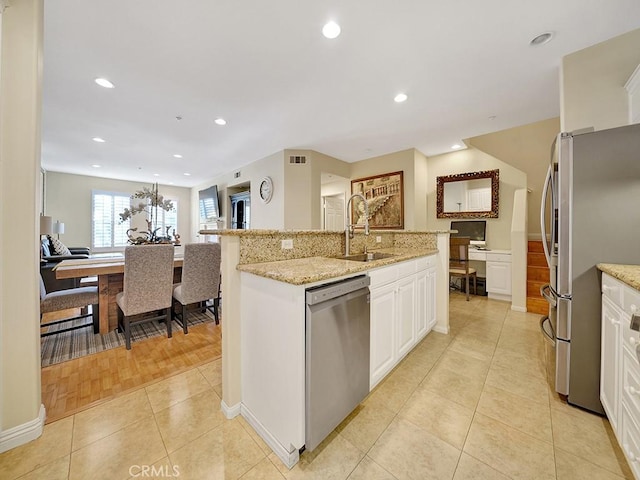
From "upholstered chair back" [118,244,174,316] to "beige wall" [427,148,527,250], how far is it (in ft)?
15.2

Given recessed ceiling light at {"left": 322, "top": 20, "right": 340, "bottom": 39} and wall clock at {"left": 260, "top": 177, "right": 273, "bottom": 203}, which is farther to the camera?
wall clock at {"left": 260, "top": 177, "right": 273, "bottom": 203}

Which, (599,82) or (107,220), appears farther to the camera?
(107,220)

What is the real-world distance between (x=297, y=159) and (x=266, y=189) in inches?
35.4

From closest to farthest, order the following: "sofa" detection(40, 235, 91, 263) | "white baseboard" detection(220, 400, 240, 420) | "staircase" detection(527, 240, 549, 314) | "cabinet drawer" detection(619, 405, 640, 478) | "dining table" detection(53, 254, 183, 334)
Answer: "cabinet drawer" detection(619, 405, 640, 478) → "white baseboard" detection(220, 400, 240, 420) → "dining table" detection(53, 254, 183, 334) → "staircase" detection(527, 240, 549, 314) → "sofa" detection(40, 235, 91, 263)

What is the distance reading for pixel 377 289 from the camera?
5.41 ft

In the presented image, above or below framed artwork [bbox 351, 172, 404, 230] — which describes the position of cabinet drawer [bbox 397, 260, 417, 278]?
below

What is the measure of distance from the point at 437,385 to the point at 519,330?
1676mm

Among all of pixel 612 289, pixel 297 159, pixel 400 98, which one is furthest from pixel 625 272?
pixel 297 159

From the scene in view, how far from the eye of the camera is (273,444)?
1.28 metres

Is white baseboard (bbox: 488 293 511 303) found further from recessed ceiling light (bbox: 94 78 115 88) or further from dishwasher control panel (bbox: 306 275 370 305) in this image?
recessed ceiling light (bbox: 94 78 115 88)

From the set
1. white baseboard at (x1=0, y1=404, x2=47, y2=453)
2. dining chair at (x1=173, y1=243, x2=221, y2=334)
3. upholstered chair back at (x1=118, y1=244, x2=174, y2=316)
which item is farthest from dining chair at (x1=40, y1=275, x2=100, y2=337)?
white baseboard at (x1=0, y1=404, x2=47, y2=453)

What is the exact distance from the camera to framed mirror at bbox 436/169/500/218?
13.8ft

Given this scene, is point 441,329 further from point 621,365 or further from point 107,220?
point 107,220

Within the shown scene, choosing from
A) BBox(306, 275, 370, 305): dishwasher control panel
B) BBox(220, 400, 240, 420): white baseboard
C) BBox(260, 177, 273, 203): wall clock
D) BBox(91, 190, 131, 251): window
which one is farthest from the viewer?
BBox(91, 190, 131, 251): window
